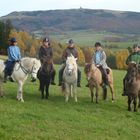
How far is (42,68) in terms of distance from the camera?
17469mm

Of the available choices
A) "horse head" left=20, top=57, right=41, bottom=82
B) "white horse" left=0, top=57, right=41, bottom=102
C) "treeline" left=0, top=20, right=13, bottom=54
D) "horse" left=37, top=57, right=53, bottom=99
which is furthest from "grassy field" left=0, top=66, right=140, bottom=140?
"treeline" left=0, top=20, right=13, bottom=54

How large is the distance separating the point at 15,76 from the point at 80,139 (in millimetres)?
6217

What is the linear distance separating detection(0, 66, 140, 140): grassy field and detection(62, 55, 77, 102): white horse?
603mm

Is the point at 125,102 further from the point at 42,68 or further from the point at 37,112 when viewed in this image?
the point at 37,112

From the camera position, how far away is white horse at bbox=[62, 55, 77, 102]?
666 inches

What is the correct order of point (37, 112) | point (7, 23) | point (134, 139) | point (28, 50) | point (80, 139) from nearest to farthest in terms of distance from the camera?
point (80, 139), point (134, 139), point (37, 112), point (7, 23), point (28, 50)

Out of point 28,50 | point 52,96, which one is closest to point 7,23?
point 28,50

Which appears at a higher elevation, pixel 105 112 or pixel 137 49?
pixel 137 49

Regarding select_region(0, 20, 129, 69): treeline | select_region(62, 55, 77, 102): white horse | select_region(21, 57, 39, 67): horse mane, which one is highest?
select_region(21, 57, 39, 67): horse mane

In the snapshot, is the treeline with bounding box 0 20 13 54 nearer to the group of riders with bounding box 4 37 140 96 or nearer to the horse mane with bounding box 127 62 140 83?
the group of riders with bounding box 4 37 140 96

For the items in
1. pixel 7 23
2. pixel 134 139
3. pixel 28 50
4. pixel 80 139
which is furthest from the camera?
pixel 28 50

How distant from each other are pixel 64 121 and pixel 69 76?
14.7 feet

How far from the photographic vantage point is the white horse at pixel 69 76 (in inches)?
666

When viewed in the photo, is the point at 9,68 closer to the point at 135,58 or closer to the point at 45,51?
the point at 45,51
